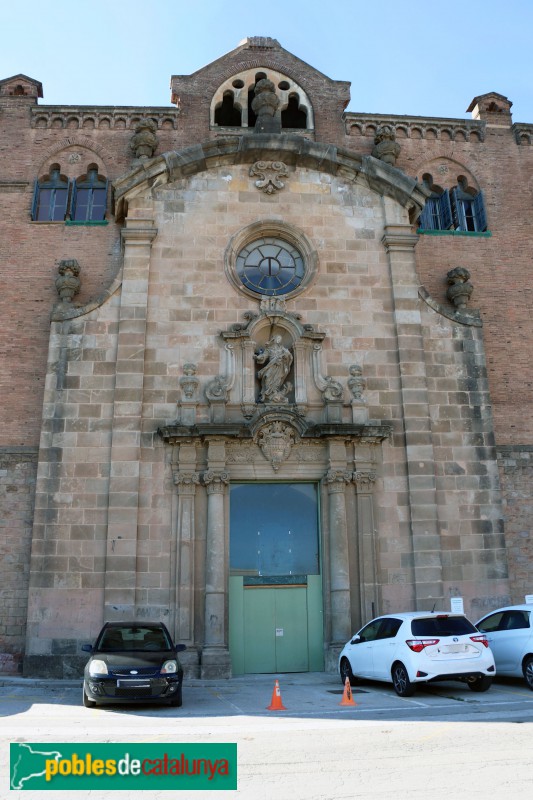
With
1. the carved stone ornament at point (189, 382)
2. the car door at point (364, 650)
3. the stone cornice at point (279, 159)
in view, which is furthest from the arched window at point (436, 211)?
the car door at point (364, 650)

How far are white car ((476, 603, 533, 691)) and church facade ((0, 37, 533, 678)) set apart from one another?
2.69m

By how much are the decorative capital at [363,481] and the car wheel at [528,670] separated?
19.1 ft

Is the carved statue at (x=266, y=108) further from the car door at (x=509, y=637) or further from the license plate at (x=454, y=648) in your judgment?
the license plate at (x=454, y=648)

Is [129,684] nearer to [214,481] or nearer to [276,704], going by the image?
[276,704]

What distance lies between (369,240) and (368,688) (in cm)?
1246

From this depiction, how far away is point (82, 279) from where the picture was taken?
73.8 ft

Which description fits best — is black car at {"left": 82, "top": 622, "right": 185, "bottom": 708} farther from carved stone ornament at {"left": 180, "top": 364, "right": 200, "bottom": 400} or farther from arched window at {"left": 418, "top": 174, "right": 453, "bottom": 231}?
arched window at {"left": 418, "top": 174, "right": 453, "bottom": 231}

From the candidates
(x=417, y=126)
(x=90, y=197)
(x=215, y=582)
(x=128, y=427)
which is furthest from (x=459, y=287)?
(x=90, y=197)

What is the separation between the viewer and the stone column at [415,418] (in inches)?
710

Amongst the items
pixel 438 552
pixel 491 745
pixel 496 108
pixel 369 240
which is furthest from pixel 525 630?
pixel 496 108

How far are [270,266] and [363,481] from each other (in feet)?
22.8

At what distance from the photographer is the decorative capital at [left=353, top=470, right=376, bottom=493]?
1855cm

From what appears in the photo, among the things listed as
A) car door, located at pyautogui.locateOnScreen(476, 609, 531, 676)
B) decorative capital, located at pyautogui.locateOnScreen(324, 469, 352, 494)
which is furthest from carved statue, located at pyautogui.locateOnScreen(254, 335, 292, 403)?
car door, located at pyautogui.locateOnScreen(476, 609, 531, 676)

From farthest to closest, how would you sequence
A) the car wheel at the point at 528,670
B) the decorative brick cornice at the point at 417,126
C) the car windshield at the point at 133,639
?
the decorative brick cornice at the point at 417,126 < the car wheel at the point at 528,670 < the car windshield at the point at 133,639
